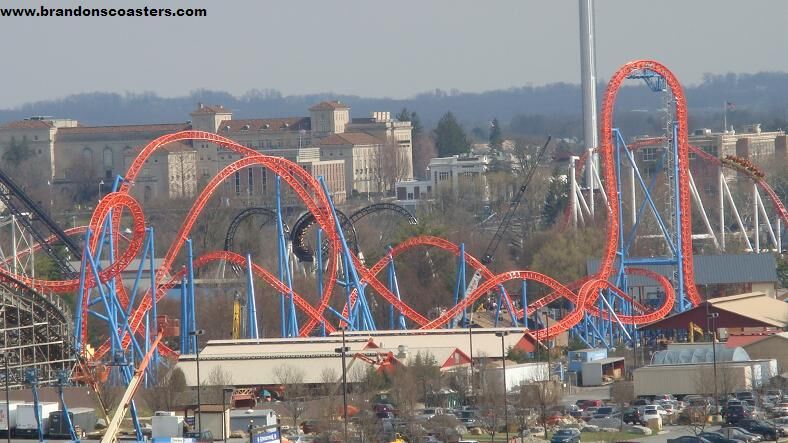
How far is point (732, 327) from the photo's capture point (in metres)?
49.3

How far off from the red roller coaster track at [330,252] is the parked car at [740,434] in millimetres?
14828

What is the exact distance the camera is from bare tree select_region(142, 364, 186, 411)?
40.1m

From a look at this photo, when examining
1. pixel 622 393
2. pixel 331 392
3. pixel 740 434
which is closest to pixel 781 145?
pixel 622 393

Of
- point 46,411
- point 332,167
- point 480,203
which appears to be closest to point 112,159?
point 332,167

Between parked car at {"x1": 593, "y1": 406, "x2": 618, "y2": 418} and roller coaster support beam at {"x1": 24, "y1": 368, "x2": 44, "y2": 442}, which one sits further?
parked car at {"x1": 593, "y1": 406, "x2": 618, "y2": 418}

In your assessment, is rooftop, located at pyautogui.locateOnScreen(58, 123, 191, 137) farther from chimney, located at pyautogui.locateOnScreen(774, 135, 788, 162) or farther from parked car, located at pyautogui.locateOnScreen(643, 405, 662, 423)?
parked car, located at pyautogui.locateOnScreen(643, 405, 662, 423)

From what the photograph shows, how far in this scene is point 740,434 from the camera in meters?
34.1

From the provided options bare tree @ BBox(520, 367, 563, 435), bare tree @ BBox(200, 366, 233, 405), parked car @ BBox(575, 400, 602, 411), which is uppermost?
bare tree @ BBox(200, 366, 233, 405)

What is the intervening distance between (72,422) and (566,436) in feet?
26.7

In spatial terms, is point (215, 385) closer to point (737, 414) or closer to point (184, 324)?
point (184, 324)

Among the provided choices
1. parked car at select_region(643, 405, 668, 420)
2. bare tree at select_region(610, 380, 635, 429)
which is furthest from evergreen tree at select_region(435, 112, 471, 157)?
parked car at select_region(643, 405, 668, 420)

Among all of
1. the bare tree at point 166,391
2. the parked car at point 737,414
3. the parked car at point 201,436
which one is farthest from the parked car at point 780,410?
the bare tree at point 166,391

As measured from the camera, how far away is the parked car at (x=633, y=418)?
Answer: 3712 cm

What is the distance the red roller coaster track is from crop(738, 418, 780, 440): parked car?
14.7m
